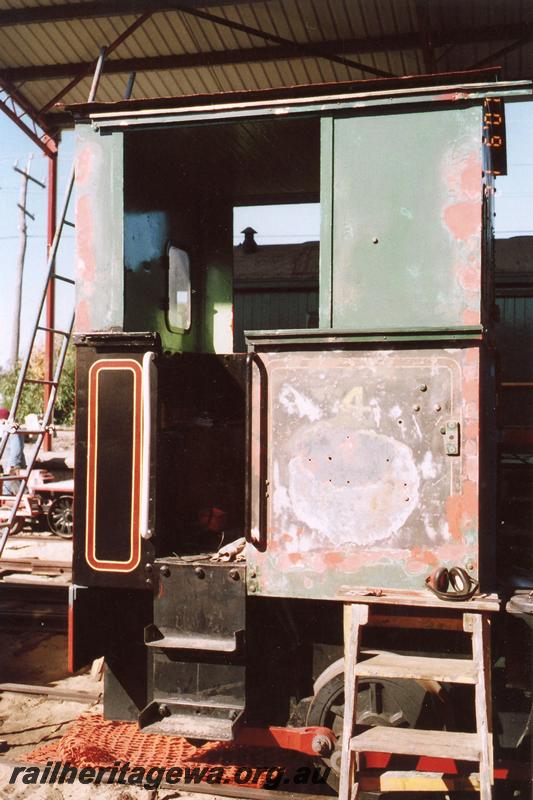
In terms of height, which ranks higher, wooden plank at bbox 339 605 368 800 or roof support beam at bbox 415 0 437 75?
roof support beam at bbox 415 0 437 75

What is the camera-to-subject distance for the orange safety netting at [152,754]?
381cm

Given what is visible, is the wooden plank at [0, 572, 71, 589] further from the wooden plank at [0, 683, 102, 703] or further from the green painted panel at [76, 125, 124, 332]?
the green painted panel at [76, 125, 124, 332]

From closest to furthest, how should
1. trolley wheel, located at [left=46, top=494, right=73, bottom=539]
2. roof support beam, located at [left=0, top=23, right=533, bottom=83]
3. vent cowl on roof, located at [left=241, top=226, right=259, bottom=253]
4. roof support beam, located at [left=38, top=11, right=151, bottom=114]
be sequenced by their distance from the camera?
roof support beam, located at [left=0, top=23, right=533, bottom=83]
roof support beam, located at [left=38, top=11, right=151, bottom=114]
trolley wheel, located at [left=46, top=494, right=73, bottom=539]
vent cowl on roof, located at [left=241, top=226, right=259, bottom=253]

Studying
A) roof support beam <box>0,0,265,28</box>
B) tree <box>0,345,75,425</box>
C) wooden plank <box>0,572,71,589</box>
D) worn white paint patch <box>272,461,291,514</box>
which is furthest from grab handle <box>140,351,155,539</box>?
tree <box>0,345,75,425</box>

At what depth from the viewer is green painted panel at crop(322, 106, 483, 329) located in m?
3.14

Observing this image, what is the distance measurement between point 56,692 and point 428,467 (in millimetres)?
3228

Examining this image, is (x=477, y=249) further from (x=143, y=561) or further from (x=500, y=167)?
(x=143, y=561)

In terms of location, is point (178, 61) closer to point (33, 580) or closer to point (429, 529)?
point (33, 580)

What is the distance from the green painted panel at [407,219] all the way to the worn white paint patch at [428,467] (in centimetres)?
61

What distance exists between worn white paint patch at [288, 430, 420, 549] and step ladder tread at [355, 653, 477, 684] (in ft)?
1.78

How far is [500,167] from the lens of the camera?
4.01 metres

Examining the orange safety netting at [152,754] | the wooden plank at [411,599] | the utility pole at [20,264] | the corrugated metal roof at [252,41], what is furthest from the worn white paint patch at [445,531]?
the utility pole at [20,264]

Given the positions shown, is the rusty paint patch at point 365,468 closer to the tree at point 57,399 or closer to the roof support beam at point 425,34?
the roof support beam at point 425,34

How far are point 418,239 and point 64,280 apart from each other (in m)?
2.57
